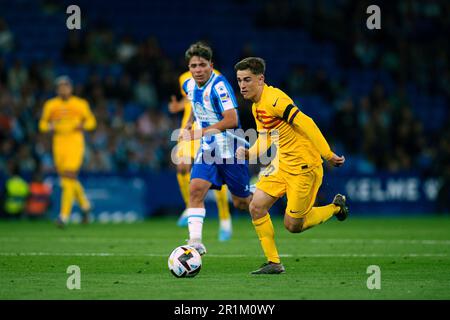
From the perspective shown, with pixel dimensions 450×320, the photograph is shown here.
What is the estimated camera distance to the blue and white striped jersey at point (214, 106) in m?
11.6

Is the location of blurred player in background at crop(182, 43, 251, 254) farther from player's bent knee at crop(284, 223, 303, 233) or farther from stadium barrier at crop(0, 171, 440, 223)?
stadium barrier at crop(0, 171, 440, 223)

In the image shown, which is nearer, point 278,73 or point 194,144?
point 194,144

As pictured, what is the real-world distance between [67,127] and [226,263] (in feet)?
27.5

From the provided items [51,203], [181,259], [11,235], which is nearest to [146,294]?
[181,259]

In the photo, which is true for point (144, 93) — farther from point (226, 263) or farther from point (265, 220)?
point (265, 220)

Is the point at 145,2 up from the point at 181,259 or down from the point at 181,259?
up

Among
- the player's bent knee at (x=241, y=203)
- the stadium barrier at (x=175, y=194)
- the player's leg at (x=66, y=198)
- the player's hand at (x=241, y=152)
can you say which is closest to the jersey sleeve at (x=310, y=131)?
the player's hand at (x=241, y=152)

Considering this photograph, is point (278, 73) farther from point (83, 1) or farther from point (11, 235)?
point (11, 235)

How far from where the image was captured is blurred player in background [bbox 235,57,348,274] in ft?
33.0

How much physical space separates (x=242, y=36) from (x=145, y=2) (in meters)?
2.86

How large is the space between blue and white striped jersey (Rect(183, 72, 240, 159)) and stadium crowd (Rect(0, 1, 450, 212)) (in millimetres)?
9925

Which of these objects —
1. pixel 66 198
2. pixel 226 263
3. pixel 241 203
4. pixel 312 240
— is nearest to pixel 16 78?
pixel 66 198

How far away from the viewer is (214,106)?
460 inches

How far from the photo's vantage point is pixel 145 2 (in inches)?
1058
